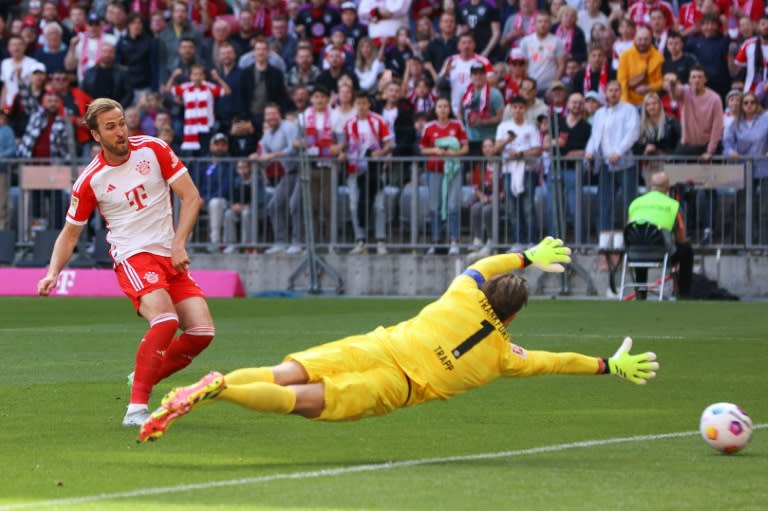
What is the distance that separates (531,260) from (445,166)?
1524cm

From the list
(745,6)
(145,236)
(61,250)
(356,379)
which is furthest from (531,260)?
(745,6)

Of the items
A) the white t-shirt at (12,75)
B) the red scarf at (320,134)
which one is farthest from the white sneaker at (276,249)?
the white t-shirt at (12,75)

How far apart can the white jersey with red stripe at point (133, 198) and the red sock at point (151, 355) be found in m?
0.47

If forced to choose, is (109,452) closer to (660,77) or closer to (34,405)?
(34,405)

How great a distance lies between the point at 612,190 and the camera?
23.9 m

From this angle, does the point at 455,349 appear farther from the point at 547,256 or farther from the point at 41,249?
the point at 41,249

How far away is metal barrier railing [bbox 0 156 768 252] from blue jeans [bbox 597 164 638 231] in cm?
1

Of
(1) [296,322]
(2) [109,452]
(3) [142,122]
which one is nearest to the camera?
(2) [109,452]

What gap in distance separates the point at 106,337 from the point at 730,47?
11.3 metres

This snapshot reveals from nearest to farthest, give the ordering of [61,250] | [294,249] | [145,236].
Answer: [145,236] → [61,250] → [294,249]

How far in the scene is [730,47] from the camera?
78.2 feet

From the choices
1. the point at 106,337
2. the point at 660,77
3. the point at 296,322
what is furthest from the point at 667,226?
the point at 106,337

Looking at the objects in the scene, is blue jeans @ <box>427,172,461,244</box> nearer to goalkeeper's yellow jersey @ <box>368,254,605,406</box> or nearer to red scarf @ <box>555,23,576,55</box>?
red scarf @ <box>555,23,576,55</box>

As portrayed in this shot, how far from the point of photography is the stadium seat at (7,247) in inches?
1030
